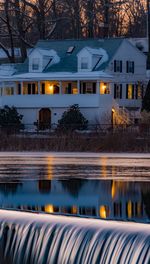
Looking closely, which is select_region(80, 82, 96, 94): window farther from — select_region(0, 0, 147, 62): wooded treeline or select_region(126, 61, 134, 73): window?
select_region(0, 0, 147, 62): wooded treeline

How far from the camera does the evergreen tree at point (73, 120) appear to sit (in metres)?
59.7

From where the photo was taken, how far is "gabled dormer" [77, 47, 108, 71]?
2648 inches

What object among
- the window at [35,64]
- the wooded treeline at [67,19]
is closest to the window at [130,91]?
the window at [35,64]

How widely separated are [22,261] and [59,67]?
163ft

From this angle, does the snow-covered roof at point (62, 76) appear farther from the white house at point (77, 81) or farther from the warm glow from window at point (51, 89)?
the warm glow from window at point (51, 89)

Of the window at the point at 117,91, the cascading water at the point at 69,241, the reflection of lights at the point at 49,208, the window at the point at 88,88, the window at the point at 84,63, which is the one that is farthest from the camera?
the window at the point at 117,91

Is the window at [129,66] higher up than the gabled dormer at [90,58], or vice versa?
the gabled dormer at [90,58]

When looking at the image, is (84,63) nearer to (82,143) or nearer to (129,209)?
(82,143)

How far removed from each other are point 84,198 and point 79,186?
3791mm

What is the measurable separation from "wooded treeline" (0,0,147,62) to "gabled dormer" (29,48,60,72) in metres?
8.40

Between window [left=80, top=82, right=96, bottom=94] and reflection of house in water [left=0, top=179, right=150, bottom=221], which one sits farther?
window [left=80, top=82, right=96, bottom=94]

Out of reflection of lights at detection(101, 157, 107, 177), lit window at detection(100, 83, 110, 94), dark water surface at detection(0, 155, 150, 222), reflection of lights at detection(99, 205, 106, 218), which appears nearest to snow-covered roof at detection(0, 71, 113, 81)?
lit window at detection(100, 83, 110, 94)

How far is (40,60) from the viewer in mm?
69250

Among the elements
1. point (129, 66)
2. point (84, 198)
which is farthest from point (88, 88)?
point (84, 198)
